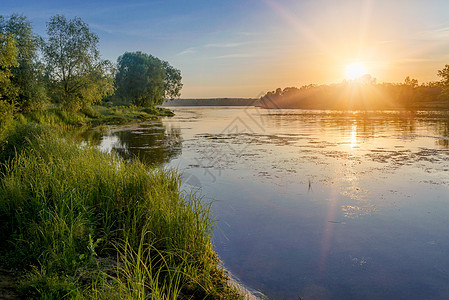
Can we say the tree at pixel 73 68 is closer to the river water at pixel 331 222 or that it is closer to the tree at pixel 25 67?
the tree at pixel 25 67

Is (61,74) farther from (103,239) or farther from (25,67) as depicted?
(103,239)

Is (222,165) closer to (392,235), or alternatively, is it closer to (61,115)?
→ (392,235)

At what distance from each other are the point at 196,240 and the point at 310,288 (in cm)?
178

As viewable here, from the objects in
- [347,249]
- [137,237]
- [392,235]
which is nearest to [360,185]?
[392,235]

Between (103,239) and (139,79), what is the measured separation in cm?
6375

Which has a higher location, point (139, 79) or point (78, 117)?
point (139, 79)

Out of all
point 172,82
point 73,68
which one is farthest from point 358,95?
point 73,68

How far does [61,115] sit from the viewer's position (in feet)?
105

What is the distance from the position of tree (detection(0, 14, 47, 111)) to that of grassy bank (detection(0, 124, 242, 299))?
2375 centimetres

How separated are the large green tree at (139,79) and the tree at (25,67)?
36.9m

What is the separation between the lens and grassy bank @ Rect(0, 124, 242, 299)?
3.54 meters

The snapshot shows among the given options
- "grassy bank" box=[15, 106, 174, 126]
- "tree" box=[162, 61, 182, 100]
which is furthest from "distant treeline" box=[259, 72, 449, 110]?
"grassy bank" box=[15, 106, 174, 126]

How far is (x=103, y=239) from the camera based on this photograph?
4773mm

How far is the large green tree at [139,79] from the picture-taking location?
64500 mm
